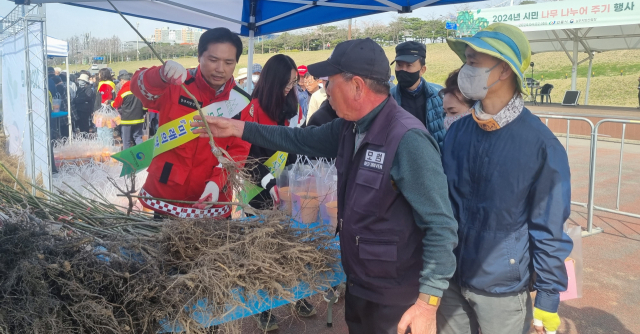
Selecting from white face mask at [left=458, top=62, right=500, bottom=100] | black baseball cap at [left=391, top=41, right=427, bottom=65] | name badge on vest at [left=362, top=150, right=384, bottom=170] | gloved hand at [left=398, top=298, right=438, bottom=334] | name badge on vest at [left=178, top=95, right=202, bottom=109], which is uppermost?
black baseball cap at [left=391, top=41, right=427, bottom=65]

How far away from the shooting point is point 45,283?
1.39m

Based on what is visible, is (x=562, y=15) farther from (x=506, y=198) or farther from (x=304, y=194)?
(x=506, y=198)

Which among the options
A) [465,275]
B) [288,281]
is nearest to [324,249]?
[288,281]

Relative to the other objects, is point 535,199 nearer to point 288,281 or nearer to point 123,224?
point 288,281

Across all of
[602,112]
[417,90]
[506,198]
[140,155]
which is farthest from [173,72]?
[602,112]

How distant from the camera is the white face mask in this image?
180 centimetres

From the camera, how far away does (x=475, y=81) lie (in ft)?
5.96

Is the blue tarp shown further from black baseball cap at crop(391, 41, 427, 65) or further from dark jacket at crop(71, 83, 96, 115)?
dark jacket at crop(71, 83, 96, 115)

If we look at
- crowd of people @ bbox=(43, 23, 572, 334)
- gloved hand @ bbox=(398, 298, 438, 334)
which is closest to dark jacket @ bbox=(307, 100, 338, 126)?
crowd of people @ bbox=(43, 23, 572, 334)

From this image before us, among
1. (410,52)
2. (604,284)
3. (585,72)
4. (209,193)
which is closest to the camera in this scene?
(209,193)

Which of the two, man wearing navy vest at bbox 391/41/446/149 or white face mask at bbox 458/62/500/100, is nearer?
white face mask at bbox 458/62/500/100

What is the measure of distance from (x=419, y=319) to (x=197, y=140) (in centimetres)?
152

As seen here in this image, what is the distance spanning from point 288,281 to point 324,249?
297mm

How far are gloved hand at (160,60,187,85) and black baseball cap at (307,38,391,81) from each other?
2.55ft
